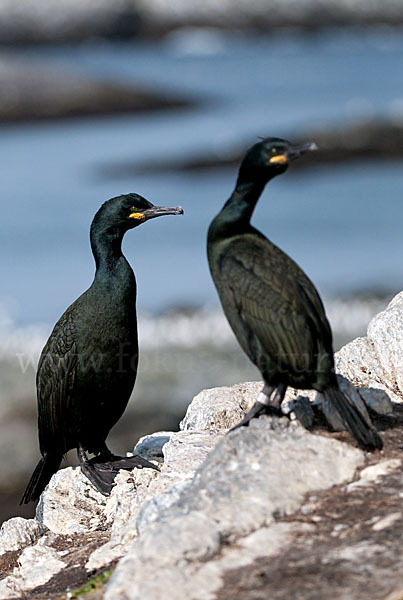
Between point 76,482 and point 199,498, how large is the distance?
2547 mm

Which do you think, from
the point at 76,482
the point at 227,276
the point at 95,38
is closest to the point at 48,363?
the point at 76,482

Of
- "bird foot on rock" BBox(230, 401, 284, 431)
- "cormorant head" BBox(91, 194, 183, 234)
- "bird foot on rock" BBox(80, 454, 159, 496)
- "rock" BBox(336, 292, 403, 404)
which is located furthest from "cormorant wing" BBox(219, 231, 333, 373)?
"bird foot on rock" BBox(80, 454, 159, 496)

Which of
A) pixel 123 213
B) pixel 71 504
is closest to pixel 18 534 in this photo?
pixel 71 504

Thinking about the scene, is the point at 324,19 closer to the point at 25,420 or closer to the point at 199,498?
the point at 25,420

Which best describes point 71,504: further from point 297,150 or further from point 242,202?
point 297,150

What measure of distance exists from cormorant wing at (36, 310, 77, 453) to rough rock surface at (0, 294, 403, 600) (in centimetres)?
74

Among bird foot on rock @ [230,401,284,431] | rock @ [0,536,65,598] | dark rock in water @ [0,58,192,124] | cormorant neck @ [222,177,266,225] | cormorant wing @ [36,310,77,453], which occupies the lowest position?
rock @ [0,536,65,598]

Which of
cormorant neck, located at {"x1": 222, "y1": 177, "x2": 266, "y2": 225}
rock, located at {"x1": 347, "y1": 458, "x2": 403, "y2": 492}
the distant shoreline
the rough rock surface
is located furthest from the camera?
the distant shoreline

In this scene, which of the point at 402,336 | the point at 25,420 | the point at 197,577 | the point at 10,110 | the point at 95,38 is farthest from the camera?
the point at 95,38

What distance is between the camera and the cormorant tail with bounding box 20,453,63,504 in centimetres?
808

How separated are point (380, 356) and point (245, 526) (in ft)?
9.48

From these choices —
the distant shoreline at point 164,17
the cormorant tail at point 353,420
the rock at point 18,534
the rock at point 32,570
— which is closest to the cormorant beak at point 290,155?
the cormorant tail at point 353,420

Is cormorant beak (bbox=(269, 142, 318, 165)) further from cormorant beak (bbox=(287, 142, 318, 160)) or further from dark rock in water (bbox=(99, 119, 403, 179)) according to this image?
dark rock in water (bbox=(99, 119, 403, 179))

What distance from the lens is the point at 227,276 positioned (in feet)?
18.8
